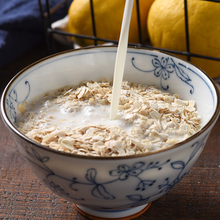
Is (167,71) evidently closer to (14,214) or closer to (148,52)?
(148,52)

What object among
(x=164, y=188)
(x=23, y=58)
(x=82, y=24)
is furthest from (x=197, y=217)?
(x=23, y=58)

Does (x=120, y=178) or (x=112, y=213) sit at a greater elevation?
(x=120, y=178)

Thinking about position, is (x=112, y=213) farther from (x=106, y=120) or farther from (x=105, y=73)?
(x=105, y=73)

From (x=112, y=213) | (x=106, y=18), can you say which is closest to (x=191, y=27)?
(x=106, y=18)

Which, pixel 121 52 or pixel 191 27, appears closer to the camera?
pixel 121 52

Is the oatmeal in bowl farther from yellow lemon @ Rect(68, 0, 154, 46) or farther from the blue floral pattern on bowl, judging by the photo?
yellow lemon @ Rect(68, 0, 154, 46)

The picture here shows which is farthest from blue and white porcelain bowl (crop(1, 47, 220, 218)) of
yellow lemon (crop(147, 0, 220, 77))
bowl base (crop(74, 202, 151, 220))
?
yellow lemon (crop(147, 0, 220, 77))
